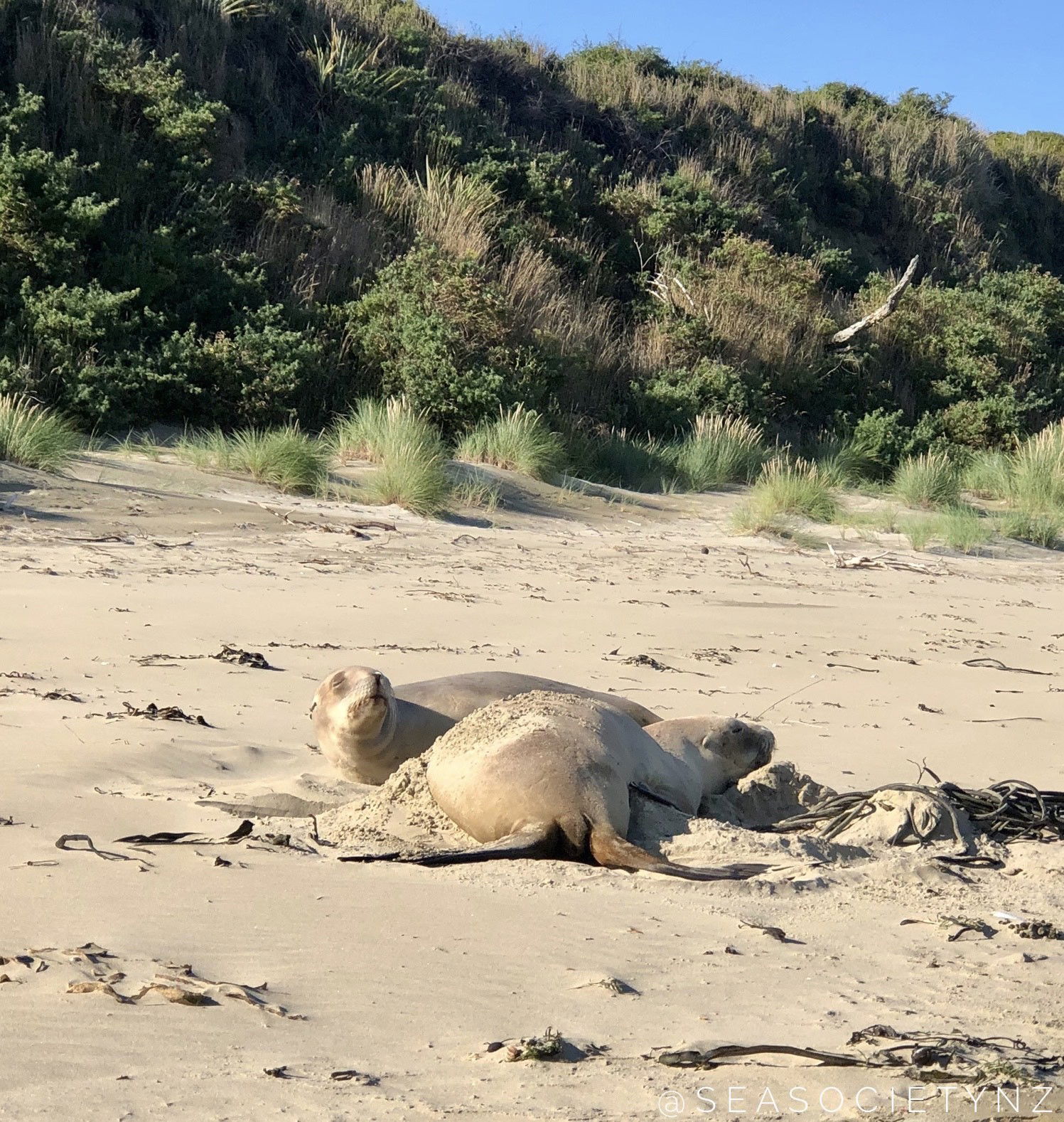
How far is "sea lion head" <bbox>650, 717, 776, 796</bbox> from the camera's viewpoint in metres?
4.57

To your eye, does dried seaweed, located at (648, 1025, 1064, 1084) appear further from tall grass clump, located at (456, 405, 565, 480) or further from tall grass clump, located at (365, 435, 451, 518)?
tall grass clump, located at (456, 405, 565, 480)

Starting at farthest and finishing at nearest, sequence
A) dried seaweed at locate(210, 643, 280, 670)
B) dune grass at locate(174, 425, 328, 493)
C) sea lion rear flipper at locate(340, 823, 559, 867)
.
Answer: dune grass at locate(174, 425, 328, 493)
dried seaweed at locate(210, 643, 280, 670)
sea lion rear flipper at locate(340, 823, 559, 867)

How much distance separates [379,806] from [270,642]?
2.71m

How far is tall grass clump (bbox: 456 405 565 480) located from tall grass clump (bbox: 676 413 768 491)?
1590 millimetres

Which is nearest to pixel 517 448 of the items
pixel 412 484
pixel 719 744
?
pixel 412 484

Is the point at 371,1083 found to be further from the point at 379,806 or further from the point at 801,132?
the point at 801,132

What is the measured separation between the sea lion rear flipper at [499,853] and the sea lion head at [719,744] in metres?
0.96

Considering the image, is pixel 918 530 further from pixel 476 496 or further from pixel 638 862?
pixel 638 862

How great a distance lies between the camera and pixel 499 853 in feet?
11.6

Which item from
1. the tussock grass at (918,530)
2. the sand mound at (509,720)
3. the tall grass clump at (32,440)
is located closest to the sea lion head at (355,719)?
the sand mound at (509,720)

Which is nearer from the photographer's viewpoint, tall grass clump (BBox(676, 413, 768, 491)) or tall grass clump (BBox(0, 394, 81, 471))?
tall grass clump (BBox(0, 394, 81, 471))

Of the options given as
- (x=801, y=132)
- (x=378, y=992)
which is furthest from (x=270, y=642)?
(x=801, y=132)

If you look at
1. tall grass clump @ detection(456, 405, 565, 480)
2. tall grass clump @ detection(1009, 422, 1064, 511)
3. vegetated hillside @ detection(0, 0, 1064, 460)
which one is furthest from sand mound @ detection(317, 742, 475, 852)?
tall grass clump @ detection(1009, 422, 1064, 511)

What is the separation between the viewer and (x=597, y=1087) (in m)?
2.33
